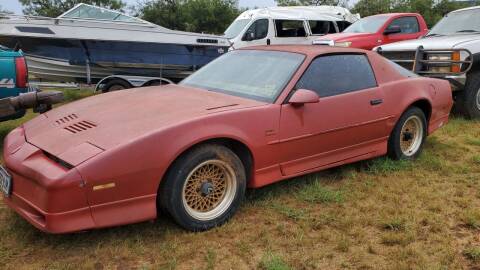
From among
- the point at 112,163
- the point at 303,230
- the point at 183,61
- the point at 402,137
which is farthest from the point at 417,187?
the point at 183,61

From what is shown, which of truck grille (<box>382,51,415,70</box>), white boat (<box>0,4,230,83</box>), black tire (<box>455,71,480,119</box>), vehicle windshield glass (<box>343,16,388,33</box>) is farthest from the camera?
vehicle windshield glass (<box>343,16,388,33</box>)

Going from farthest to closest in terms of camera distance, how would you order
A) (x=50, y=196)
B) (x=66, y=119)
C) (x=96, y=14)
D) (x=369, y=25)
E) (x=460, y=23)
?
(x=369, y=25)
(x=96, y=14)
(x=460, y=23)
(x=66, y=119)
(x=50, y=196)

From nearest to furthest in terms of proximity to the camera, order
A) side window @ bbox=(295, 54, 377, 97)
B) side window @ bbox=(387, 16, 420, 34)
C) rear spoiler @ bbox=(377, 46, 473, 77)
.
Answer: side window @ bbox=(295, 54, 377, 97)
rear spoiler @ bbox=(377, 46, 473, 77)
side window @ bbox=(387, 16, 420, 34)

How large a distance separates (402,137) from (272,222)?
218cm

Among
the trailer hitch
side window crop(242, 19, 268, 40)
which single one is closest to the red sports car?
the trailer hitch

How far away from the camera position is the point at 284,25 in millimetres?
13688

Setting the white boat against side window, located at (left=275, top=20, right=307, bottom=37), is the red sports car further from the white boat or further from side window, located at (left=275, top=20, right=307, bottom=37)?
side window, located at (left=275, top=20, right=307, bottom=37)

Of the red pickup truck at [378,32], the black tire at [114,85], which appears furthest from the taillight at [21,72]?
the red pickup truck at [378,32]

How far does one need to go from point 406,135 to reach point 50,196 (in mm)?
3773

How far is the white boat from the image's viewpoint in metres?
8.62

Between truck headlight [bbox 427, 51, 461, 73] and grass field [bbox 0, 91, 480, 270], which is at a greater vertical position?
truck headlight [bbox 427, 51, 461, 73]

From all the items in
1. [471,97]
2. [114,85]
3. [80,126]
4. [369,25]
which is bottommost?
[114,85]

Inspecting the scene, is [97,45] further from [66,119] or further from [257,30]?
[66,119]

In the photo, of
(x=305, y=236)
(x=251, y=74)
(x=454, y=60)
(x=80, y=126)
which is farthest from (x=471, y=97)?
(x=80, y=126)
